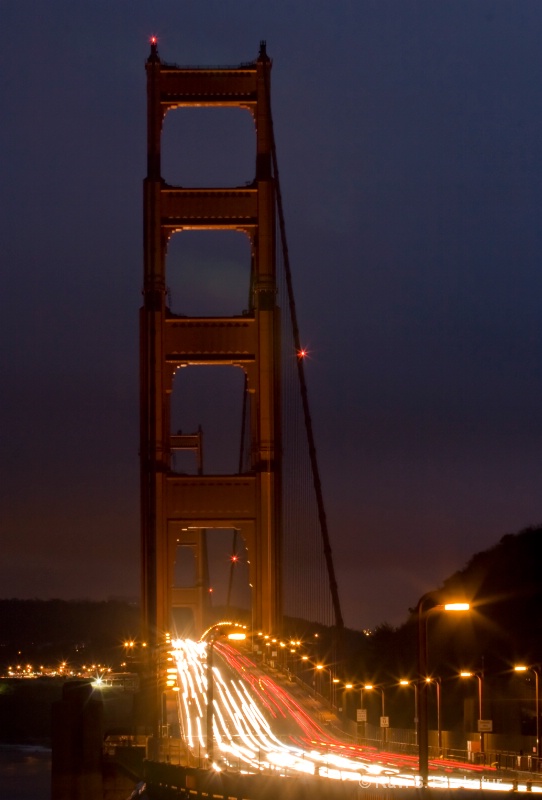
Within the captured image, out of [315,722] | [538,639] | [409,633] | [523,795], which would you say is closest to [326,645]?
[409,633]

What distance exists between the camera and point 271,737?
40.5 m

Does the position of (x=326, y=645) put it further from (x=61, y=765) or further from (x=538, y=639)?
(x=61, y=765)

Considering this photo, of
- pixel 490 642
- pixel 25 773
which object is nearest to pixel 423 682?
pixel 490 642

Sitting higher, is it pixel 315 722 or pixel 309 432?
pixel 309 432

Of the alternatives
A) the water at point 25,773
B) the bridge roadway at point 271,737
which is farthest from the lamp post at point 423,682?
the water at point 25,773

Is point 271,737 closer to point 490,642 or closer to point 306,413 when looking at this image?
point 490,642

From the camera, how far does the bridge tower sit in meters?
51.6

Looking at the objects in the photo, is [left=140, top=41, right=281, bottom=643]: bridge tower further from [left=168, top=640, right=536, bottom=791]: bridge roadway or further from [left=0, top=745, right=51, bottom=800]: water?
[left=0, top=745, right=51, bottom=800]: water

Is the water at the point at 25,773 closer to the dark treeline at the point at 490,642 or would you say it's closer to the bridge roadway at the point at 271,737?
the bridge roadway at the point at 271,737

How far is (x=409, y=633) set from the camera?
69062mm

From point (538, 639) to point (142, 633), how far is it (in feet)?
40.8

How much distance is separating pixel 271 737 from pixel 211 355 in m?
16.2

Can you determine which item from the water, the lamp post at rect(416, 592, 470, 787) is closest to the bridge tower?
the water

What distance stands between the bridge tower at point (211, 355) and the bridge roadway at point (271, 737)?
2.74m
